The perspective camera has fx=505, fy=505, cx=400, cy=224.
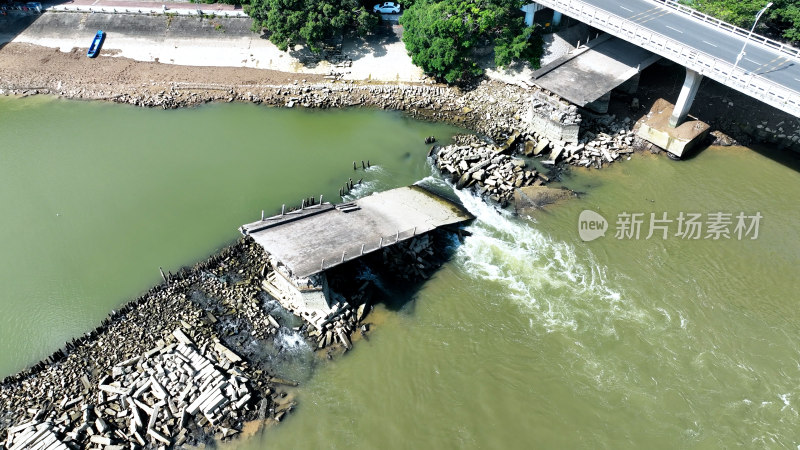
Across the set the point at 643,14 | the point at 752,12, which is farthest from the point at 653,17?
the point at 752,12

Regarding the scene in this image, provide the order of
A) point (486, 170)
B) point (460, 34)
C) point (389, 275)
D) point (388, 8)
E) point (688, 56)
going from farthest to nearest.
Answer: point (388, 8) → point (460, 34) → point (486, 170) → point (688, 56) → point (389, 275)

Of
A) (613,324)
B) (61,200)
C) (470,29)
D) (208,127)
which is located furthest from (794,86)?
(61,200)

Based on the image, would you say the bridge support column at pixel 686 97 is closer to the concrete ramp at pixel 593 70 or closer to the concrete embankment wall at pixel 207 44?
the concrete ramp at pixel 593 70

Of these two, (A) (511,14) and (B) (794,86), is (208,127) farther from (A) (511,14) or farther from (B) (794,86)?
(B) (794,86)

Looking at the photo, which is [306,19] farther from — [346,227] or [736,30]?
[736,30]

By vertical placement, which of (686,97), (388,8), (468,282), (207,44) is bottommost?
(468,282)

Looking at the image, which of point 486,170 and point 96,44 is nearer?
point 486,170
